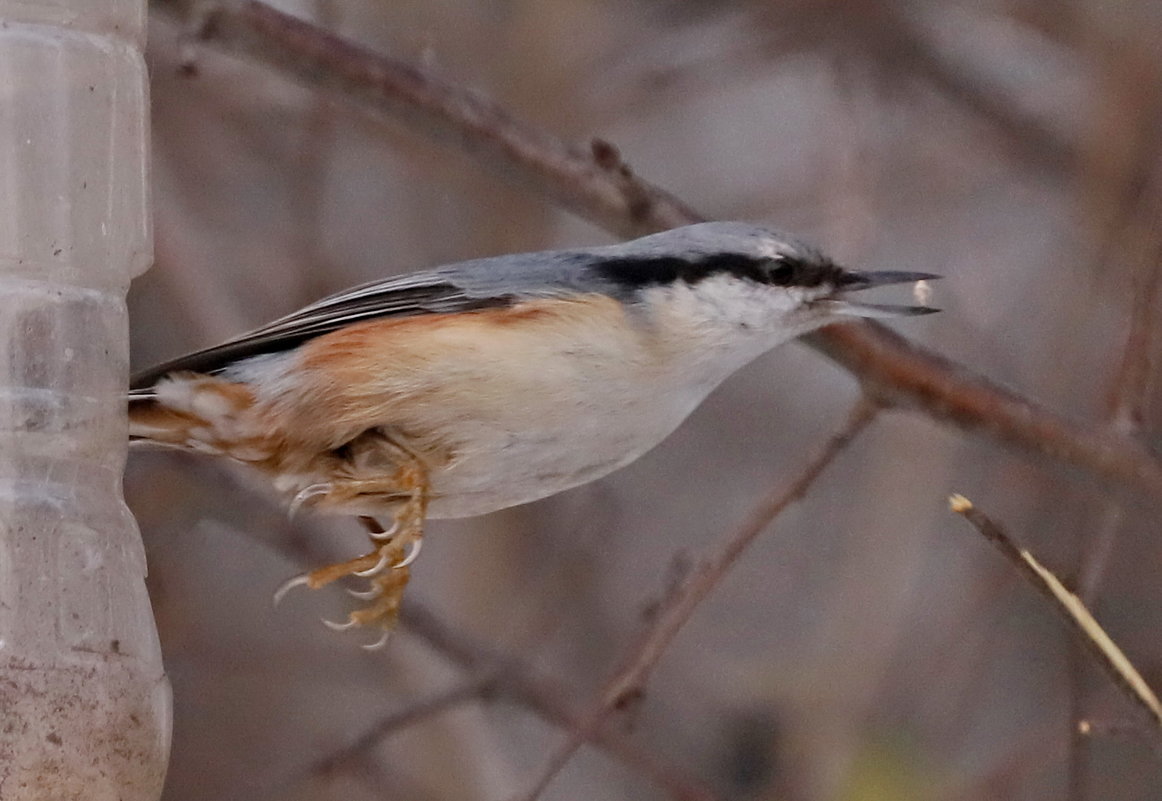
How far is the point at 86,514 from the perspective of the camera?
1617 mm

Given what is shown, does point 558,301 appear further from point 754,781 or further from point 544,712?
point 754,781

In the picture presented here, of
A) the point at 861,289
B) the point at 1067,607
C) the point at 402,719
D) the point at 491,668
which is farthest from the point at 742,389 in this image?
the point at 1067,607

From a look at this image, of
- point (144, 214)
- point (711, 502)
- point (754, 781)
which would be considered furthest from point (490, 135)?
point (711, 502)

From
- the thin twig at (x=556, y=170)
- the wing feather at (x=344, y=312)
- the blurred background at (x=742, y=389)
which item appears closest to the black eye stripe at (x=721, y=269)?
the wing feather at (x=344, y=312)

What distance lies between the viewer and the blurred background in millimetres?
3662

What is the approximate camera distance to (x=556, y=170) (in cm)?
248

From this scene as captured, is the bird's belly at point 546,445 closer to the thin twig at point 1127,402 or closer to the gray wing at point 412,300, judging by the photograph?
the gray wing at point 412,300

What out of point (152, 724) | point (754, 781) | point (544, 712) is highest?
point (152, 724)

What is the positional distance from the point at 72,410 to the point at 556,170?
3.31 ft

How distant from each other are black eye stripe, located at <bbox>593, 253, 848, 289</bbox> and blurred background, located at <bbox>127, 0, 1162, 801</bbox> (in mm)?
1403

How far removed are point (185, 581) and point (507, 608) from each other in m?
0.77

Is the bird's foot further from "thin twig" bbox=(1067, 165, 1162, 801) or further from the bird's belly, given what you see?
"thin twig" bbox=(1067, 165, 1162, 801)

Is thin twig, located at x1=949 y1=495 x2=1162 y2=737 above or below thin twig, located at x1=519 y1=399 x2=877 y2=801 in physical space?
above

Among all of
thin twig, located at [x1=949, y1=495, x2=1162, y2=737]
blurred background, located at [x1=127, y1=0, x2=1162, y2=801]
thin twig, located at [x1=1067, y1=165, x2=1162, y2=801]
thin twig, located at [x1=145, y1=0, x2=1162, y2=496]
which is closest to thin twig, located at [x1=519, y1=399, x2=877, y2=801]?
thin twig, located at [x1=145, y1=0, x2=1162, y2=496]
